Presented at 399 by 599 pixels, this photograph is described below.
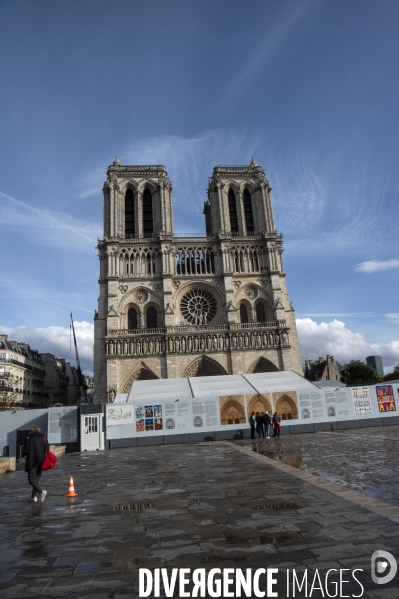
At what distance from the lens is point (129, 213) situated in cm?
4175

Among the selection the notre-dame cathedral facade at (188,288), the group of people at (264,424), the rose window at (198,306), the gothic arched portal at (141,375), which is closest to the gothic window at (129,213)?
the notre-dame cathedral facade at (188,288)

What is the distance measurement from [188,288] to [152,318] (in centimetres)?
418

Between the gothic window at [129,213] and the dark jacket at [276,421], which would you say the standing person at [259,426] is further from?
the gothic window at [129,213]

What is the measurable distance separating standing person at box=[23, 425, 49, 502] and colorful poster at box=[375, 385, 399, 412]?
18697 mm

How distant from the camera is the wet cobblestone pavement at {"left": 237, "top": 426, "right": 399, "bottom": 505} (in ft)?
23.9

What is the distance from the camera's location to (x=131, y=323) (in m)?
38.2

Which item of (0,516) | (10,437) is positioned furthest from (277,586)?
(10,437)

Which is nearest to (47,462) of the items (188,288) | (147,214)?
(188,288)

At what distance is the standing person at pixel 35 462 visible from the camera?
7.60 meters

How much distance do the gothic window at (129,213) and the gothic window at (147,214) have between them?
3.82 ft

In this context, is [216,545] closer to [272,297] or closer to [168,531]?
[168,531]

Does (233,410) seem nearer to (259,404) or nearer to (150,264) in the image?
(259,404)

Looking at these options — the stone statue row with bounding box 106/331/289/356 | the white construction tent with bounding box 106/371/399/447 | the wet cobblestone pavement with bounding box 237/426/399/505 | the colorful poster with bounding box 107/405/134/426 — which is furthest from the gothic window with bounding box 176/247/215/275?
the wet cobblestone pavement with bounding box 237/426/399/505

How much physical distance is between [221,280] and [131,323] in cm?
885
